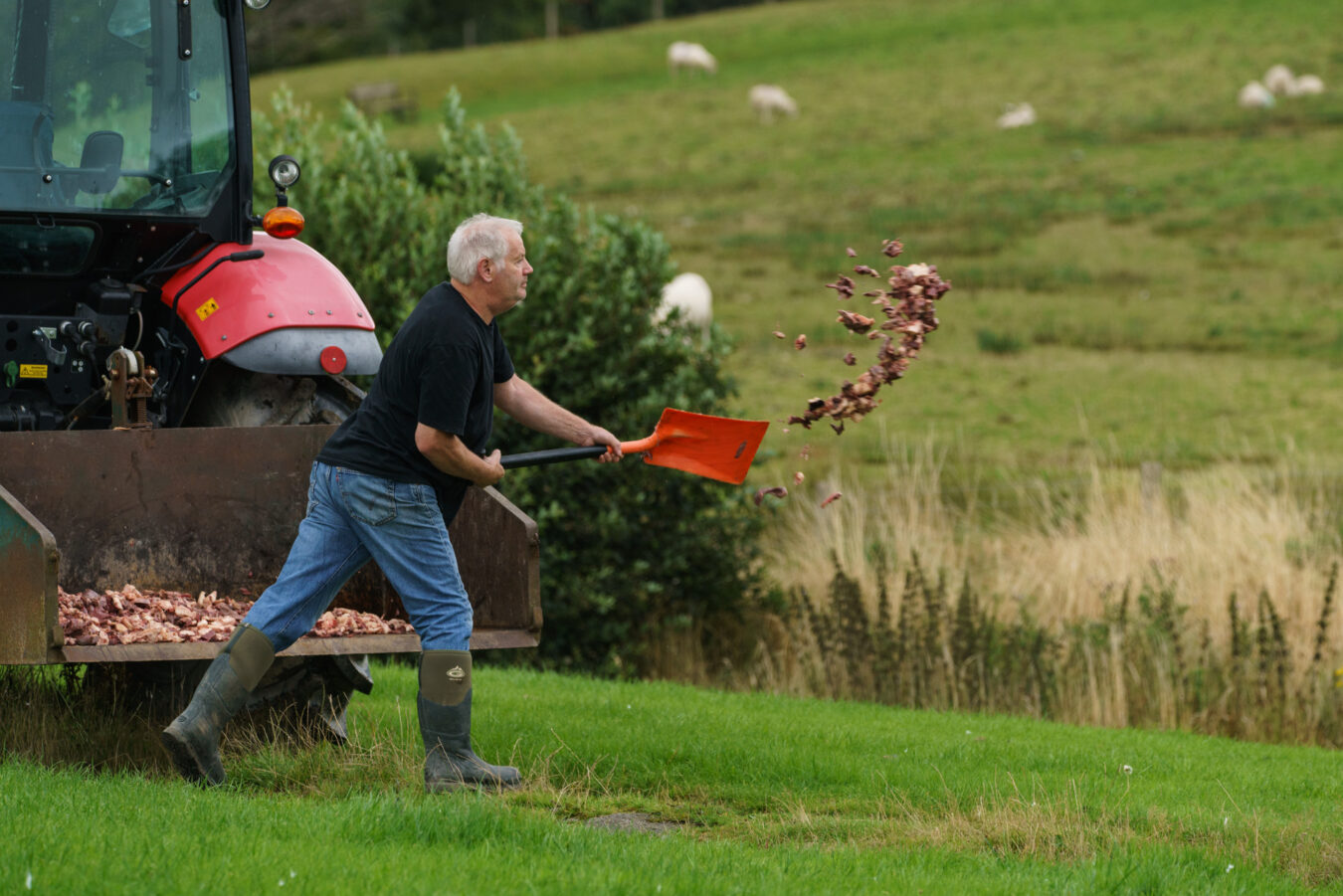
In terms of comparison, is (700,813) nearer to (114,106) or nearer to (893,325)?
(893,325)

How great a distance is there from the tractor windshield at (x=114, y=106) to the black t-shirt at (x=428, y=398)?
173 centimetres

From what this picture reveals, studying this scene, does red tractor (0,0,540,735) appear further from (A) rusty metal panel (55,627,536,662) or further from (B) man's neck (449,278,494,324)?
(B) man's neck (449,278,494,324)

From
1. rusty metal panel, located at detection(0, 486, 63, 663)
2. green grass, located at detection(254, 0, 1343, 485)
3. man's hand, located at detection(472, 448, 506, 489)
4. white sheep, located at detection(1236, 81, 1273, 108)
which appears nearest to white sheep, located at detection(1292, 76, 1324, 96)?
green grass, located at detection(254, 0, 1343, 485)

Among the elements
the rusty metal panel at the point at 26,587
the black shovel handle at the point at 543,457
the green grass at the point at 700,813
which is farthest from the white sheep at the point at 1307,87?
the rusty metal panel at the point at 26,587

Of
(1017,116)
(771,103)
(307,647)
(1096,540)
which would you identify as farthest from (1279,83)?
(307,647)

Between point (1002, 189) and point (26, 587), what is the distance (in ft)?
104

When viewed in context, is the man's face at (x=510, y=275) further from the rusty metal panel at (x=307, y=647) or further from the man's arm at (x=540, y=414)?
the rusty metal panel at (x=307, y=647)

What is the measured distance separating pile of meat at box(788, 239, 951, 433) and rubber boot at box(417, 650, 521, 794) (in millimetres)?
1636

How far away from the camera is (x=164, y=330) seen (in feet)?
22.1

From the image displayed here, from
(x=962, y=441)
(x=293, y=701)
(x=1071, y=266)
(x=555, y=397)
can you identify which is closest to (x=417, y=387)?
(x=293, y=701)

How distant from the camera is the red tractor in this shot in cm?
623

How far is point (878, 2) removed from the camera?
225 ft

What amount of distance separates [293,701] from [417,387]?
1.45 metres

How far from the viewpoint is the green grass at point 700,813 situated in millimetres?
4371
